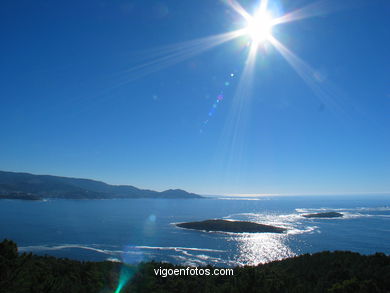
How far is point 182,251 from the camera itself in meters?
68.8

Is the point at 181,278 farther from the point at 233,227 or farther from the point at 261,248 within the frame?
the point at 233,227

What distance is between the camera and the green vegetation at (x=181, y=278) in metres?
23.5

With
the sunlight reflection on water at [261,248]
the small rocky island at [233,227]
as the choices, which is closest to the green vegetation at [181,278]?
the sunlight reflection on water at [261,248]

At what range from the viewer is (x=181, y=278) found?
30734 mm

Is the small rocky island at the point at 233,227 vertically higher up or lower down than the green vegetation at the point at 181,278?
lower down

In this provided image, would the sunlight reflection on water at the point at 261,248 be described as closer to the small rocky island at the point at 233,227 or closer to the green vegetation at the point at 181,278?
the small rocky island at the point at 233,227

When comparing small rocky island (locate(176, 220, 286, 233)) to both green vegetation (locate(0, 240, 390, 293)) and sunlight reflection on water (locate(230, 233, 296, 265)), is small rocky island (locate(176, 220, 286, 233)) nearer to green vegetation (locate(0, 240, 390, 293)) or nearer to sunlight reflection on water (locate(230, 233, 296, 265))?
sunlight reflection on water (locate(230, 233, 296, 265))

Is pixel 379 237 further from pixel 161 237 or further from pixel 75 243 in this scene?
pixel 75 243

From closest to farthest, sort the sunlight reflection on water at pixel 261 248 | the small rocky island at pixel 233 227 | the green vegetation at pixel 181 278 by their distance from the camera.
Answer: the green vegetation at pixel 181 278 < the sunlight reflection on water at pixel 261 248 < the small rocky island at pixel 233 227

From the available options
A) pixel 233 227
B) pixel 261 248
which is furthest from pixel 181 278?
pixel 233 227

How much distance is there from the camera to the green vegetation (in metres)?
23.5

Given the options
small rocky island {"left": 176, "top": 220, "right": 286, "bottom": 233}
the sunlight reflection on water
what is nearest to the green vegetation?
the sunlight reflection on water

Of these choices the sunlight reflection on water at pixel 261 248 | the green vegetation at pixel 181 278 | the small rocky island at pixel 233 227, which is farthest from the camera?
the small rocky island at pixel 233 227

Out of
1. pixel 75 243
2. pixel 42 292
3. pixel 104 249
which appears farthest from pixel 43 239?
pixel 42 292
